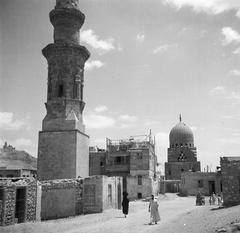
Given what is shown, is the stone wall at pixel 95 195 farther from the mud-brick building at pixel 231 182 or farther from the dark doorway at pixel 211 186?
the dark doorway at pixel 211 186

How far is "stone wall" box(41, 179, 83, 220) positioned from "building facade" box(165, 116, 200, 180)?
111 feet

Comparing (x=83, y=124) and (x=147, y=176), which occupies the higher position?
(x=83, y=124)

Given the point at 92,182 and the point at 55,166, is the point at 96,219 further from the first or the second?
the point at 55,166

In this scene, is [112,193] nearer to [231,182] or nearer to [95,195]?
[95,195]

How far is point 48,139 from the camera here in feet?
85.7

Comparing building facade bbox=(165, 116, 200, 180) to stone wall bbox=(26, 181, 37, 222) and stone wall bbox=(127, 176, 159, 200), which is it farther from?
stone wall bbox=(26, 181, 37, 222)

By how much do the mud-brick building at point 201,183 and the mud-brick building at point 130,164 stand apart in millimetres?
4592

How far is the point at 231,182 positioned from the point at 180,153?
34.1m

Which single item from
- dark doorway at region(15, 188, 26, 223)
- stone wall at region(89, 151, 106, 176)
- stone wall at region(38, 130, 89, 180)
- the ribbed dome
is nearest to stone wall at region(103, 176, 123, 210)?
stone wall at region(38, 130, 89, 180)

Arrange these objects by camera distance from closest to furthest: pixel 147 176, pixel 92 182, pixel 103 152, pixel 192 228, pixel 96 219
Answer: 1. pixel 192 228
2. pixel 96 219
3. pixel 92 182
4. pixel 147 176
5. pixel 103 152

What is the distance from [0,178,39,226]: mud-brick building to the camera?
1527cm

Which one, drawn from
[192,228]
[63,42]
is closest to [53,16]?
[63,42]

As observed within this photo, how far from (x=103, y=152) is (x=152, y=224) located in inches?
1116

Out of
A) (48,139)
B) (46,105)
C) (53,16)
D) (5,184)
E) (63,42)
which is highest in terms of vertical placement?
(53,16)
